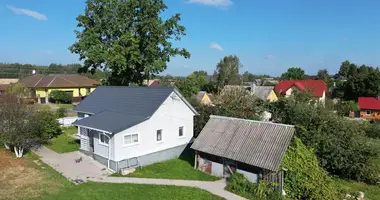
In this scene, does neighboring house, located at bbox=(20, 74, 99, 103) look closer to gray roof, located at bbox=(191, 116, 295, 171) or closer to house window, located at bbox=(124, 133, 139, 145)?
house window, located at bbox=(124, 133, 139, 145)

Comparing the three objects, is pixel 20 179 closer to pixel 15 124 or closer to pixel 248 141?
pixel 15 124

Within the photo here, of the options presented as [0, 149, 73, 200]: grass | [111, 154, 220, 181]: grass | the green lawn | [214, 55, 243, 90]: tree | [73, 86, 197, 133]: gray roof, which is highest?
[214, 55, 243, 90]: tree

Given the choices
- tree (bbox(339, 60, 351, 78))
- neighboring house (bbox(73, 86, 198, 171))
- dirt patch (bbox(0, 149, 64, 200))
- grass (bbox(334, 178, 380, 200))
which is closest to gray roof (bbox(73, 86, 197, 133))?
neighboring house (bbox(73, 86, 198, 171))

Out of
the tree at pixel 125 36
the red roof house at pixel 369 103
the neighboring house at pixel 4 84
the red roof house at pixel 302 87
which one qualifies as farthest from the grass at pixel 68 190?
the red roof house at pixel 369 103

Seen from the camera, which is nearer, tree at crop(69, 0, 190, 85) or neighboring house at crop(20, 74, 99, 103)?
tree at crop(69, 0, 190, 85)

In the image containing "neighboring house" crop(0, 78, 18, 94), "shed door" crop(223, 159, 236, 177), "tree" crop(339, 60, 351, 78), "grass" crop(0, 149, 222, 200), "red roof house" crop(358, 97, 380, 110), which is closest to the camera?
"grass" crop(0, 149, 222, 200)

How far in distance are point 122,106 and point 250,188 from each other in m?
12.4

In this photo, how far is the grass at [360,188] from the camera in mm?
15251

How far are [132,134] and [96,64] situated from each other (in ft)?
55.2

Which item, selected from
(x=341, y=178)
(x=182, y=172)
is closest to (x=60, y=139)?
(x=182, y=172)

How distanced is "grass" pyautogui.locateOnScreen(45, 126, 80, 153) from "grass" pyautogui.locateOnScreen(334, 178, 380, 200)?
20321 millimetres

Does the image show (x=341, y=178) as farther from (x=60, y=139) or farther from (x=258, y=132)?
(x=60, y=139)

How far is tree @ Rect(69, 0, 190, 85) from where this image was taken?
29047 mm

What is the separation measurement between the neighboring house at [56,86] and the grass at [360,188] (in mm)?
49017
